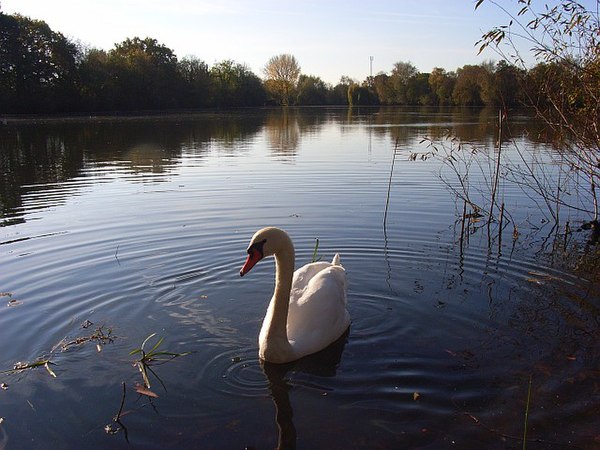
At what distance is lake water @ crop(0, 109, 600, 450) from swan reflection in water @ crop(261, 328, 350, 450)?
0.02m

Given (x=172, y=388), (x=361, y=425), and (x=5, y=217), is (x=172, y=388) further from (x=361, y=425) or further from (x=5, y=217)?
(x=5, y=217)

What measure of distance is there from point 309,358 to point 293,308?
722mm

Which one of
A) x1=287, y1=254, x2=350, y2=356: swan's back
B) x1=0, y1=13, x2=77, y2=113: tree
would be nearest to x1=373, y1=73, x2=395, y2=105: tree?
x1=0, y1=13, x2=77, y2=113: tree

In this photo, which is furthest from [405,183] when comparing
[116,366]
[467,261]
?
[116,366]

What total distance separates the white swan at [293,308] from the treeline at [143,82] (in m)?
41.1

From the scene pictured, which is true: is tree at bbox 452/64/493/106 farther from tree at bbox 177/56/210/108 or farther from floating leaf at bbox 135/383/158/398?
floating leaf at bbox 135/383/158/398

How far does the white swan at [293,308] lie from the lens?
20.8ft

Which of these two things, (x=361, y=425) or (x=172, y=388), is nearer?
(x=361, y=425)

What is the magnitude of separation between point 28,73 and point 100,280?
73.0 meters

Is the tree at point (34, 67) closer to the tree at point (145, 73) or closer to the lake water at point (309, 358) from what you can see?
the tree at point (145, 73)

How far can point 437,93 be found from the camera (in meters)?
108

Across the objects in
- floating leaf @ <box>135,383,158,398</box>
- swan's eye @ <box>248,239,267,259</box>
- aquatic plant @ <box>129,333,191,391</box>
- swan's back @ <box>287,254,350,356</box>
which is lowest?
floating leaf @ <box>135,383,158,398</box>

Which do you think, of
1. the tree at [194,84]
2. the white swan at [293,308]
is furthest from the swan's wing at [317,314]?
the tree at [194,84]

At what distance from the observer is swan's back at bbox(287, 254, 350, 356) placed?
6688 mm
